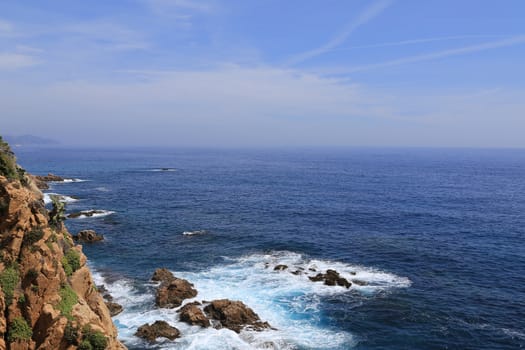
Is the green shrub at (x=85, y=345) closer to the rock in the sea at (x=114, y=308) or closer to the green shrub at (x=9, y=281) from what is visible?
the green shrub at (x=9, y=281)

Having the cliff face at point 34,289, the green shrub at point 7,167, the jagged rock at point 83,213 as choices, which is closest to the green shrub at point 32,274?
the cliff face at point 34,289

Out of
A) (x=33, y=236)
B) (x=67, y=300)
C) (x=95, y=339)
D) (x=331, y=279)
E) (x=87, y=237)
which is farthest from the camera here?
(x=87, y=237)

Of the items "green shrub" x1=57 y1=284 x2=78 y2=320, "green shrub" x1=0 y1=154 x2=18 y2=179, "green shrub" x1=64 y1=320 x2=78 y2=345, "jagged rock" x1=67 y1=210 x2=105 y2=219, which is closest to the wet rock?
"green shrub" x1=57 y1=284 x2=78 y2=320

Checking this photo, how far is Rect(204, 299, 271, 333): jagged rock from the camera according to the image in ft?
143

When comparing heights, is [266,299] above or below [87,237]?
below

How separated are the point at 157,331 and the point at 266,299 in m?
15.6

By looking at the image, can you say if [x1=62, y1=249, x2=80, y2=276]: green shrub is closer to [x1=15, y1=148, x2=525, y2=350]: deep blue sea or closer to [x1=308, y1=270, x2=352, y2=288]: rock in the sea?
[x1=15, y1=148, x2=525, y2=350]: deep blue sea

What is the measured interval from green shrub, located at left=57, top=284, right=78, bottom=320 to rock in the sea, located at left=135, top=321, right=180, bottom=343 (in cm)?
1640

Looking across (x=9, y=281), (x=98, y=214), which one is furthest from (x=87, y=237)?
(x=9, y=281)

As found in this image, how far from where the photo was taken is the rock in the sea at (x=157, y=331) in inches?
1603

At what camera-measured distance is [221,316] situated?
44969 mm

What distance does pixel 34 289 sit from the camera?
24.8 meters

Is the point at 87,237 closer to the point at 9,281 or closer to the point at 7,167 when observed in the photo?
the point at 7,167

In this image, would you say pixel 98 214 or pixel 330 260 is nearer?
pixel 330 260
